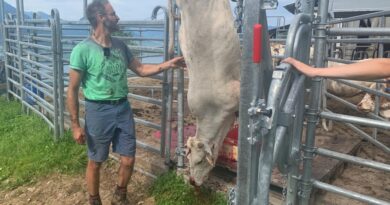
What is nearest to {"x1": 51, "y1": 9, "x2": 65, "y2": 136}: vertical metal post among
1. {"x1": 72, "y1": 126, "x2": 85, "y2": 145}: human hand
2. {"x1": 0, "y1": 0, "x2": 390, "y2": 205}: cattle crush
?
{"x1": 0, "y1": 0, "x2": 390, "y2": 205}: cattle crush

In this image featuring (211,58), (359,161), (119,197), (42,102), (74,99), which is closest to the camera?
(359,161)

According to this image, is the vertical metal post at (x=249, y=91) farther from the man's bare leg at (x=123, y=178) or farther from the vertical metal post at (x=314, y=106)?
the man's bare leg at (x=123, y=178)

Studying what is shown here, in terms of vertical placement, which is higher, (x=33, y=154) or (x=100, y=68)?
(x=100, y=68)

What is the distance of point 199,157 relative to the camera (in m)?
2.96

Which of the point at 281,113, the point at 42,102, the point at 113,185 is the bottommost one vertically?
the point at 113,185

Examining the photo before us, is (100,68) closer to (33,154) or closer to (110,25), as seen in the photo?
(110,25)

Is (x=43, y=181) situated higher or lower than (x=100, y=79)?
lower

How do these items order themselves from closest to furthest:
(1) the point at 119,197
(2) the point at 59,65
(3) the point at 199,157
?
(3) the point at 199,157
(1) the point at 119,197
(2) the point at 59,65

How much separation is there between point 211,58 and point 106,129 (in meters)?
1.35

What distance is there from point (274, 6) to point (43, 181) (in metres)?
3.73

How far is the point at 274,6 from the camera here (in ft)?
5.20

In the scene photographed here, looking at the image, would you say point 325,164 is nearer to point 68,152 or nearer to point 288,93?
point 288,93

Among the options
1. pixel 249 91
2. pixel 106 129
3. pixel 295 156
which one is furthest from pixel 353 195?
pixel 106 129

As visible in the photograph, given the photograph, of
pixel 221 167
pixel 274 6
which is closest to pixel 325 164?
pixel 221 167
